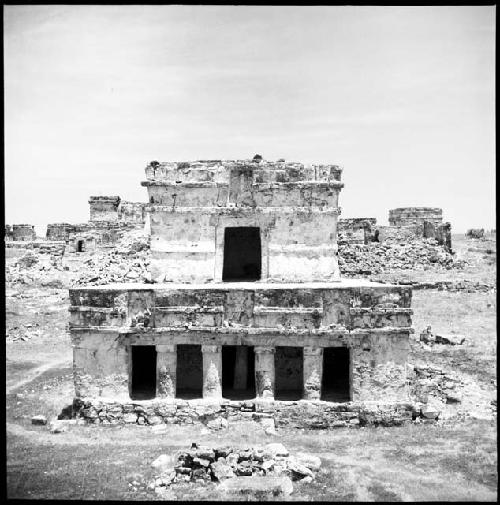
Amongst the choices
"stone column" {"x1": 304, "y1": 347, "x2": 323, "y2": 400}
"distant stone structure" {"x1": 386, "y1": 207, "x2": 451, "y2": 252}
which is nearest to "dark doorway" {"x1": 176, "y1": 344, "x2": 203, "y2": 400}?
"stone column" {"x1": 304, "y1": 347, "x2": 323, "y2": 400}

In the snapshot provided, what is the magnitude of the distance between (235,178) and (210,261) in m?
2.40

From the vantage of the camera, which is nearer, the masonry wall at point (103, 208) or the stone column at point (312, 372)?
the stone column at point (312, 372)

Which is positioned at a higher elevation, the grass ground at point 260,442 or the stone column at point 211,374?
the stone column at point 211,374

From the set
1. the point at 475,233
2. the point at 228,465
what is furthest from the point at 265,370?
the point at 475,233

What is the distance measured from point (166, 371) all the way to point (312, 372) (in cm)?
341

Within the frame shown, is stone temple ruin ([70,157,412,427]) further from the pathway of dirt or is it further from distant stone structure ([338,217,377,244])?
distant stone structure ([338,217,377,244])

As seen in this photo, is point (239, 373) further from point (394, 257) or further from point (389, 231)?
point (389, 231)

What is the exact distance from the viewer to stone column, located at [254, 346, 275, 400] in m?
13.3

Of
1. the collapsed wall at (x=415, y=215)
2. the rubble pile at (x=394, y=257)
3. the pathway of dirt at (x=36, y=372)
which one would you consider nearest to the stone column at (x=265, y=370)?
the pathway of dirt at (x=36, y=372)

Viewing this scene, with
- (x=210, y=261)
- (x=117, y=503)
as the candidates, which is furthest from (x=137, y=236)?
(x=117, y=503)

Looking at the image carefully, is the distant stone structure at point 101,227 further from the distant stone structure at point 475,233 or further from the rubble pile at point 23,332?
the distant stone structure at point 475,233

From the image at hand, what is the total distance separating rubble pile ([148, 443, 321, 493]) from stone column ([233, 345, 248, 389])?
3834mm

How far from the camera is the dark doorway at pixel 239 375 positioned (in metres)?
14.2

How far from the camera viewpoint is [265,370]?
1335 centimetres
